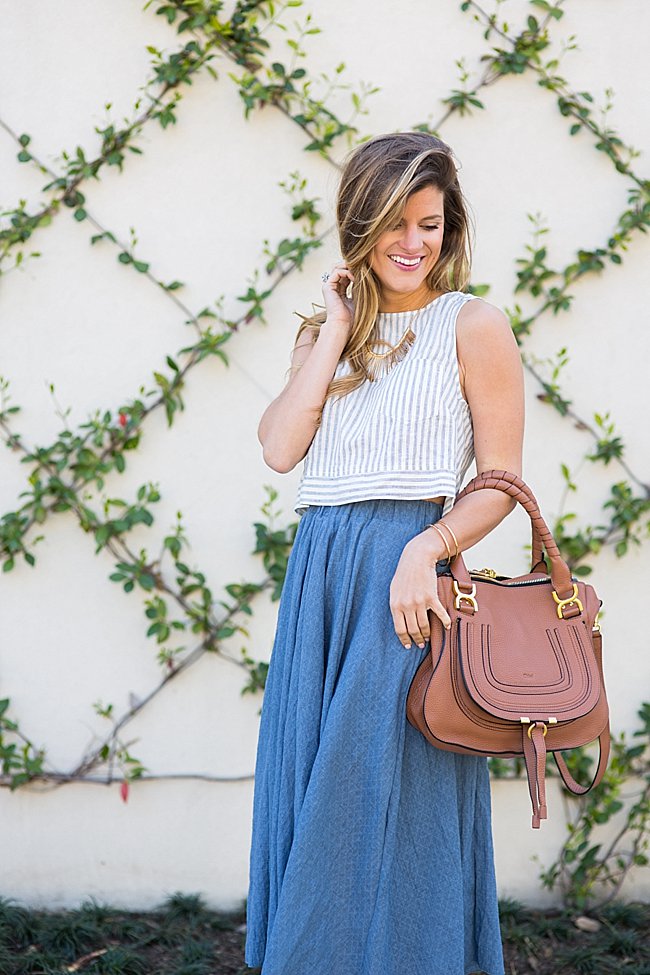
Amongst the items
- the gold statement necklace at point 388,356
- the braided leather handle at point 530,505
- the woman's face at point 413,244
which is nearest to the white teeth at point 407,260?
the woman's face at point 413,244

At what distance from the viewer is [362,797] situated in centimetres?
181

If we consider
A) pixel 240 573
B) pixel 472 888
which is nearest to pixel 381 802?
pixel 472 888

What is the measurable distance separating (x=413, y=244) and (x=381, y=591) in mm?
605

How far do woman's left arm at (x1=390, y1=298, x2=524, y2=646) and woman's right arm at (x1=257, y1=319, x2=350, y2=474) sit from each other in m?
0.23

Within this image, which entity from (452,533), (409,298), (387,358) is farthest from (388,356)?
(452,533)

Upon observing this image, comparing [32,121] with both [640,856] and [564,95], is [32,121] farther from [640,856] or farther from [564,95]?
[640,856]

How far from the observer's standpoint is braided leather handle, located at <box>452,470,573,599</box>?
5.84ft

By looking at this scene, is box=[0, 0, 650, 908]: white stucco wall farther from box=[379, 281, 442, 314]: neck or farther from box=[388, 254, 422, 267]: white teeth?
box=[388, 254, 422, 267]: white teeth

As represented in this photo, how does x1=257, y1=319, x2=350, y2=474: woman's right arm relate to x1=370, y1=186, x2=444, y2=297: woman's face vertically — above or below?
below

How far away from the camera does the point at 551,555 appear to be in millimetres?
1783

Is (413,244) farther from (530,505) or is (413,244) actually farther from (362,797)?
(362,797)

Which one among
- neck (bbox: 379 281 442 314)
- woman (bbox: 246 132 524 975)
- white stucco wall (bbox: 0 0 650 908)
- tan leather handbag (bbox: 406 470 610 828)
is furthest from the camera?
white stucco wall (bbox: 0 0 650 908)

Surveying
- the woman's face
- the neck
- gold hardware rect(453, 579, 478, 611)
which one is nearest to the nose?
the woman's face

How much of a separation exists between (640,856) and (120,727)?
1.50 metres
